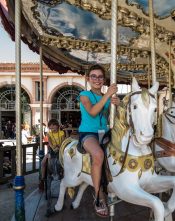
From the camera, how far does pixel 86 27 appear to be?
6.55 meters

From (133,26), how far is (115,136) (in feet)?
11.3

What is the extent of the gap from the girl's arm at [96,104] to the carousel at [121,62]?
0.39ft

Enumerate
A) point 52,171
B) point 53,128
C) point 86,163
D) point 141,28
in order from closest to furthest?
point 86,163 < point 52,171 < point 141,28 < point 53,128

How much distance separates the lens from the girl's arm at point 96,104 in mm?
3088

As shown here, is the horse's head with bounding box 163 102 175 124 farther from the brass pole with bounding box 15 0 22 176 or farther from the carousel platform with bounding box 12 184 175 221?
the brass pole with bounding box 15 0 22 176

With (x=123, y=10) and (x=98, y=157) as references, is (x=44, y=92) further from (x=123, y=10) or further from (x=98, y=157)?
(x=98, y=157)

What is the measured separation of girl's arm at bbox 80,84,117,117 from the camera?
10.1 feet

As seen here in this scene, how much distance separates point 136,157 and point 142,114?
0.47 m

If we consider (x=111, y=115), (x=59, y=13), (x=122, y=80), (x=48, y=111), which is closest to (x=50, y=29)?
(x=59, y=13)

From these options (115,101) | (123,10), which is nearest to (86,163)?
(115,101)

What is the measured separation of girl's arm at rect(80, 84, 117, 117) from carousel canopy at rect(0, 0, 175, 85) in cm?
196

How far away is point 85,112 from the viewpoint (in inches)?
137

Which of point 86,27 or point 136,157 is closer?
point 136,157

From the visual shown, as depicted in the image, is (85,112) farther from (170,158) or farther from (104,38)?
(104,38)
